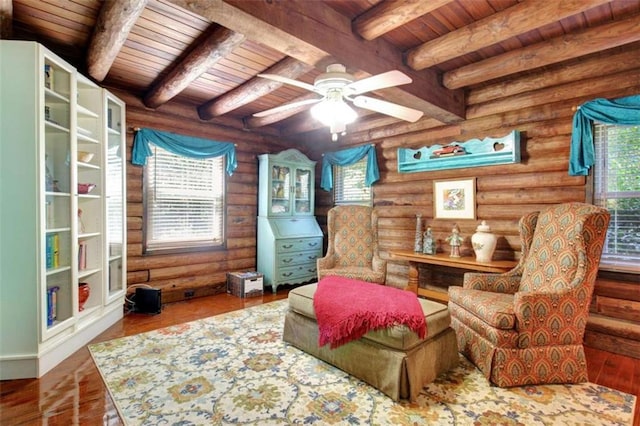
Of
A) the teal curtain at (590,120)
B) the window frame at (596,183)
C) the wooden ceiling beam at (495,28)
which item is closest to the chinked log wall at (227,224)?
the wooden ceiling beam at (495,28)

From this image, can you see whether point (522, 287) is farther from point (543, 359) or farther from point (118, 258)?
point (118, 258)

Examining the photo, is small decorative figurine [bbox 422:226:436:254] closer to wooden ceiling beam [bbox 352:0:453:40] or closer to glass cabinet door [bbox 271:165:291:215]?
glass cabinet door [bbox 271:165:291:215]

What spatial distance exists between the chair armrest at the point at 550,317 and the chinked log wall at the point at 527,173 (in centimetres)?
95

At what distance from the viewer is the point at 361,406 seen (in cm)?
210

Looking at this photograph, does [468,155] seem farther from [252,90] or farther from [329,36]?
[252,90]

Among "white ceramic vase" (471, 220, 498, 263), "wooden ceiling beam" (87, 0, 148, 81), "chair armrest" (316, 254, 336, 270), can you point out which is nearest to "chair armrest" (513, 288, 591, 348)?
"white ceramic vase" (471, 220, 498, 263)

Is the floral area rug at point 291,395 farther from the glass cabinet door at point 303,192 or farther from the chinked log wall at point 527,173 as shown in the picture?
the glass cabinet door at point 303,192

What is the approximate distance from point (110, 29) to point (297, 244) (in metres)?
3.52

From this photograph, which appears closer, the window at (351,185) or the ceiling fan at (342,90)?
the ceiling fan at (342,90)

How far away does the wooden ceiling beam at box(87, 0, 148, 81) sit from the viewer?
221 cm

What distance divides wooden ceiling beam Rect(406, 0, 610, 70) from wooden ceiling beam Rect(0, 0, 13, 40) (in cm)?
312

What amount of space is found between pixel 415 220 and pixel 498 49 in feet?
7.31

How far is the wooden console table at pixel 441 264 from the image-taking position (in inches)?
131

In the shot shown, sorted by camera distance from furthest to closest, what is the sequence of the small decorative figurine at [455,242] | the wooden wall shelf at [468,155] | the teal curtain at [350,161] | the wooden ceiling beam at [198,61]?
the teal curtain at [350,161] < the small decorative figurine at [455,242] < the wooden wall shelf at [468,155] < the wooden ceiling beam at [198,61]
